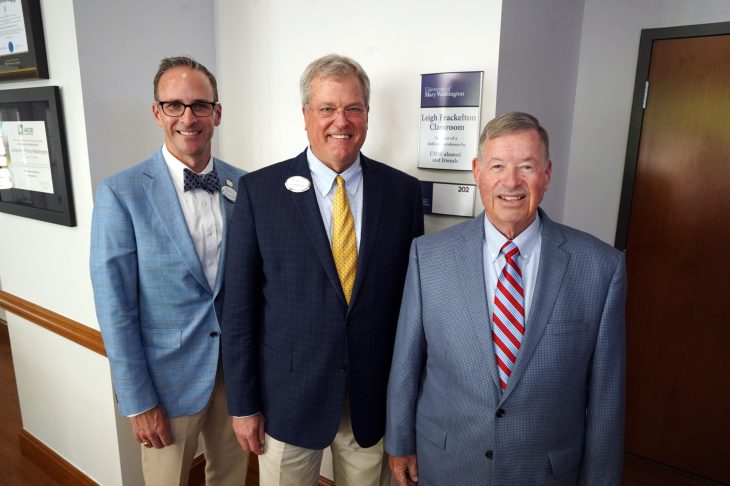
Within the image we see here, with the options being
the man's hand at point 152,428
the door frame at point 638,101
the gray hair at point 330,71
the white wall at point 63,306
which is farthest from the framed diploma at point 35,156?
the door frame at point 638,101

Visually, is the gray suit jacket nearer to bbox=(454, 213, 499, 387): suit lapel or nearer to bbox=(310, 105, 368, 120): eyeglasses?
bbox=(454, 213, 499, 387): suit lapel

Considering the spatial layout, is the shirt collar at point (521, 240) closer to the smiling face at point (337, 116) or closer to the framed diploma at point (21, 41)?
the smiling face at point (337, 116)

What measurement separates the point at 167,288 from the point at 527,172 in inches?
49.8

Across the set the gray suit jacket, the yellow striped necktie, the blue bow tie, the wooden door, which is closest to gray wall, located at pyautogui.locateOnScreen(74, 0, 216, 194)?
the blue bow tie

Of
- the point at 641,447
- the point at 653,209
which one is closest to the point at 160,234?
the point at 653,209

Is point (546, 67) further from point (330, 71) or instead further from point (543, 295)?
point (543, 295)

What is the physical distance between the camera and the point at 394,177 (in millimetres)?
1636

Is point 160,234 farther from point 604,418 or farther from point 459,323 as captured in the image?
point 604,418

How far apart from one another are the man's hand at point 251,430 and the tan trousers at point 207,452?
0.31 metres

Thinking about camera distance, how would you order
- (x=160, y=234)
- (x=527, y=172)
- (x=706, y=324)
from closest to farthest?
1. (x=527, y=172)
2. (x=160, y=234)
3. (x=706, y=324)

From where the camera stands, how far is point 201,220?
1.73 metres

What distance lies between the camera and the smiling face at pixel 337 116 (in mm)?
1468

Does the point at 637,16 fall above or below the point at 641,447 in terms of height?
above

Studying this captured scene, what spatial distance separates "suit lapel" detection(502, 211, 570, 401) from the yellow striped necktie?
0.55 meters
